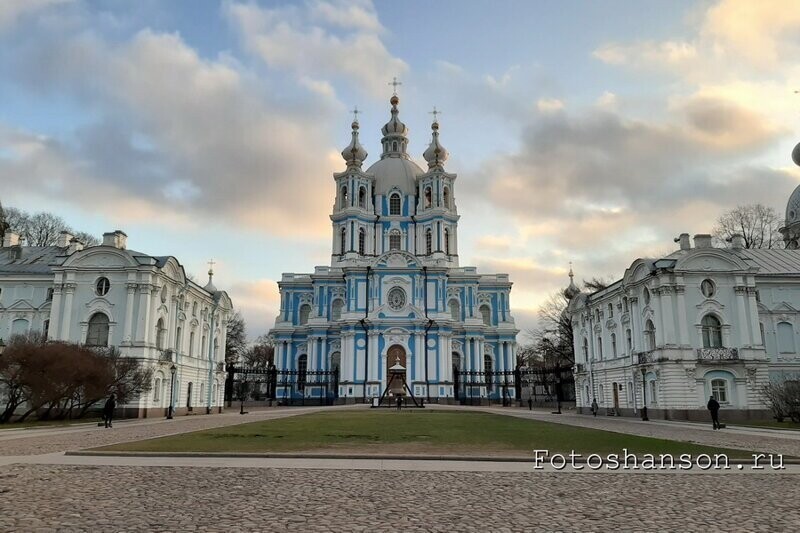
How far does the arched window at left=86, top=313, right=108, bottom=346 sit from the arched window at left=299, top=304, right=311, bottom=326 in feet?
111

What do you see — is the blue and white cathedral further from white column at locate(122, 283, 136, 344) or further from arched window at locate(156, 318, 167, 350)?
white column at locate(122, 283, 136, 344)

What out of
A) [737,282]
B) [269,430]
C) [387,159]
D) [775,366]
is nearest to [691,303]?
[737,282]

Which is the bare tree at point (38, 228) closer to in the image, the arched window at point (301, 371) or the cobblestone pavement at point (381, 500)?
the arched window at point (301, 371)

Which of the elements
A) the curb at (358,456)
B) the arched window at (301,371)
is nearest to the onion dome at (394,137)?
the arched window at (301,371)

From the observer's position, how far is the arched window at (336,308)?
6538 centimetres

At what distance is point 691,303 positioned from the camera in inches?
1331

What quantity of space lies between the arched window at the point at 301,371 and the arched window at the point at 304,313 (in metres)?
3.97

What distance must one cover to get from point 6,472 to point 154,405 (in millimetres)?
24347

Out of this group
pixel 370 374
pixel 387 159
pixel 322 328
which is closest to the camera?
pixel 370 374

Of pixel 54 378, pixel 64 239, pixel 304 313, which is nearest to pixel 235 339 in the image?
pixel 304 313

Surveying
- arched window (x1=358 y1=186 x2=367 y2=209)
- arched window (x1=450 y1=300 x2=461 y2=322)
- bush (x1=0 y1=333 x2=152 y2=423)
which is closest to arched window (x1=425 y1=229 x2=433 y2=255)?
arched window (x1=450 y1=300 x2=461 y2=322)

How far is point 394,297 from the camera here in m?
60.9

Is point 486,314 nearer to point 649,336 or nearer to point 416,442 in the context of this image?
point 649,336

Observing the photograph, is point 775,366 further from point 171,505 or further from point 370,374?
Result: point 171,505
